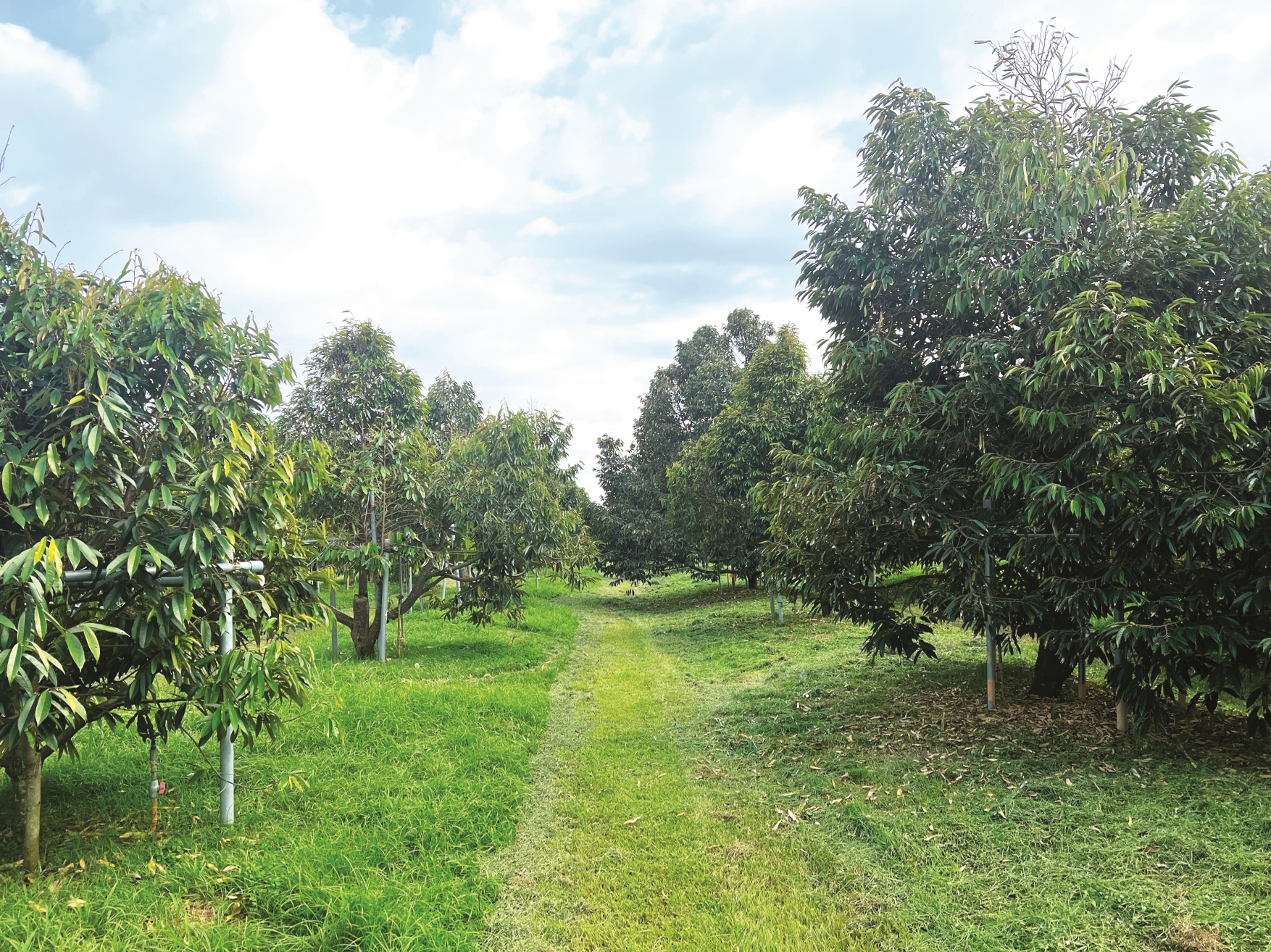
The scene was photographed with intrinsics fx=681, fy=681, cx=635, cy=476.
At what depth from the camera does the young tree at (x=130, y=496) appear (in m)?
3.44

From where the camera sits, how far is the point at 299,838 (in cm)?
443

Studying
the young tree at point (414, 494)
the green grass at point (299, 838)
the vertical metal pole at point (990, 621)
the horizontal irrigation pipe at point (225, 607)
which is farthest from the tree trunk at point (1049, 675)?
the horizontal irrigation pipe at point (225, 607)

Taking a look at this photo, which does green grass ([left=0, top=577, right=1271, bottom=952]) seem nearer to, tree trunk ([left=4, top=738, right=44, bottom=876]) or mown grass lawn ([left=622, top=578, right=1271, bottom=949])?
mown grass lawn ([left=622, top=578, right=1271, bottom=949])

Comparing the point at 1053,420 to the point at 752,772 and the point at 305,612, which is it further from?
the point at 305,612

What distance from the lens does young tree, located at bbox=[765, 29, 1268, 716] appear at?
512 centimetres

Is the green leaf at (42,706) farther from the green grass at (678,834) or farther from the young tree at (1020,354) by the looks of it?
the young tree at (1020,354)

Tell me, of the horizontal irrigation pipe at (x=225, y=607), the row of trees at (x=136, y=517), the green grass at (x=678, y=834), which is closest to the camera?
the row of trees at (x=136, y=517)

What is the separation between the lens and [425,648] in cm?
1212

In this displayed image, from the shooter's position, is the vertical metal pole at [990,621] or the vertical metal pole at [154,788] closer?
the vertical metal pole at [154,788]

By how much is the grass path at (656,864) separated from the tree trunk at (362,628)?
5.58 m

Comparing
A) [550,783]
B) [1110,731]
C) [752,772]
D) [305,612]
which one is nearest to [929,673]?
[1110,731]

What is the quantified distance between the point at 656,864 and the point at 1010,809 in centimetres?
250

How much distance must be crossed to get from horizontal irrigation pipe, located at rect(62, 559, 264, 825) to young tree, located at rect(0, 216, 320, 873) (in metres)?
0.03

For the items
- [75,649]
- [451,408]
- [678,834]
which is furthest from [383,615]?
[451,408]
